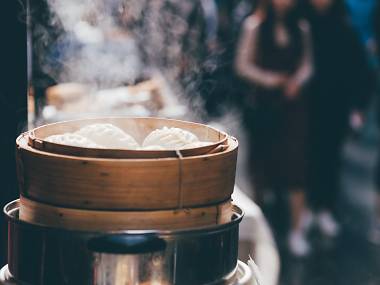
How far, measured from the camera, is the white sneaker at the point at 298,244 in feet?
19.0

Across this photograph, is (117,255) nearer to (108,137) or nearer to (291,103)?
(108,137)

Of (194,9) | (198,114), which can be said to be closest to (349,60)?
(194,9)

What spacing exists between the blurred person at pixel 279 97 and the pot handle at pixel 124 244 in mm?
4166

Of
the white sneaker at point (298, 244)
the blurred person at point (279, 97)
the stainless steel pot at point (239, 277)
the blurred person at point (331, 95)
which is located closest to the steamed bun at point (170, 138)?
the stainless steel pot at point (239, 277)

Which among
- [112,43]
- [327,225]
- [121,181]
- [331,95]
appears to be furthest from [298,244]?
[121,181]

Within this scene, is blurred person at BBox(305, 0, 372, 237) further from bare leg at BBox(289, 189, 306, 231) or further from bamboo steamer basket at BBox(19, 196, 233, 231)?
bamboo steamer basket at BBox(19, 196, 233, 231)

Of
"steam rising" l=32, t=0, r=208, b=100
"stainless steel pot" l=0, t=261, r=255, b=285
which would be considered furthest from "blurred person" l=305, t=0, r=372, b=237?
"stainless steel pot" l=0, t=261, r=255, b=285

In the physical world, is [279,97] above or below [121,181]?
below

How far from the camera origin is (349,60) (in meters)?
6.07

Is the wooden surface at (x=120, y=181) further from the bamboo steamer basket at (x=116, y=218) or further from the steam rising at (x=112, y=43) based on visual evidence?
the steam rising at (x=112, y=43)

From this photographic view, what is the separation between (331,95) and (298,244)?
1.35 meters

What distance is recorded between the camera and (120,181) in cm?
165

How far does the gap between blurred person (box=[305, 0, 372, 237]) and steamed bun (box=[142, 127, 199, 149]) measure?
4299mm

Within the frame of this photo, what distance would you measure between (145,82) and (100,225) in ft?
5.46
